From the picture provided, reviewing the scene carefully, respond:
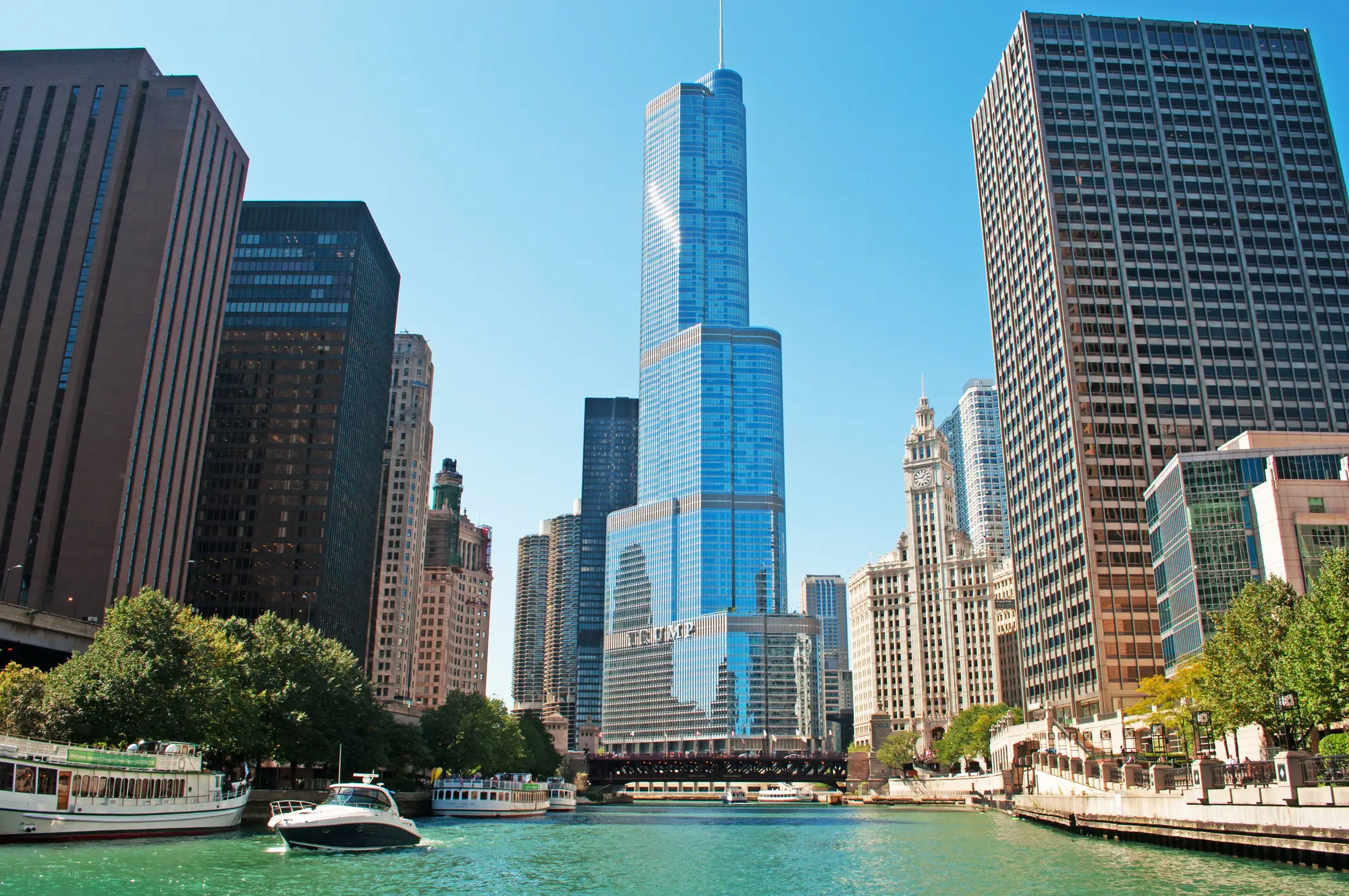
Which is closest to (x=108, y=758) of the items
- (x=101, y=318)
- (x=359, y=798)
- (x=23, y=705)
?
(x=23, y=705)

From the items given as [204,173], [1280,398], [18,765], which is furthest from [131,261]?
[1280,398]

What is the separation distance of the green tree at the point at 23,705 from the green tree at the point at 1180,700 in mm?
90146

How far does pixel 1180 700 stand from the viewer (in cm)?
10838

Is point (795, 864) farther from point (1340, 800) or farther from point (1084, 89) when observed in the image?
point (1084, 89)

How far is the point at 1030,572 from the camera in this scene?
192m

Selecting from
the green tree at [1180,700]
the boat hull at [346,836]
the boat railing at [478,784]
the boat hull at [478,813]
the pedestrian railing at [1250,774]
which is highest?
the green tree at [1180,700]

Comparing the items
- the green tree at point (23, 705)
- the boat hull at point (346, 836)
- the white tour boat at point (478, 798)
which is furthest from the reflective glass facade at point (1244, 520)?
the green tree at point (23, 705)

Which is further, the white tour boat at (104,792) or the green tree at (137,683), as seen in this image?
the green tree at (137,683)

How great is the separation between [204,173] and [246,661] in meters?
90.4

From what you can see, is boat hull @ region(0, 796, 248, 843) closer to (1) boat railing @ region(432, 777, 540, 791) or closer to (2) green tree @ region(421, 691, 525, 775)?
(1) boat railing @ region(432, 777, 540, 791)

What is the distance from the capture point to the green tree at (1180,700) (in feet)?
300

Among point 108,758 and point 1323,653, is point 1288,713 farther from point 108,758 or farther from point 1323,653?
point 108,758

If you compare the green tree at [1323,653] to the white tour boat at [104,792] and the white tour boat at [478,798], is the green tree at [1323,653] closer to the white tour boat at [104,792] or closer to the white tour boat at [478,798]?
the white tour boat at [104,792]

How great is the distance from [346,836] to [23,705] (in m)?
28.8
